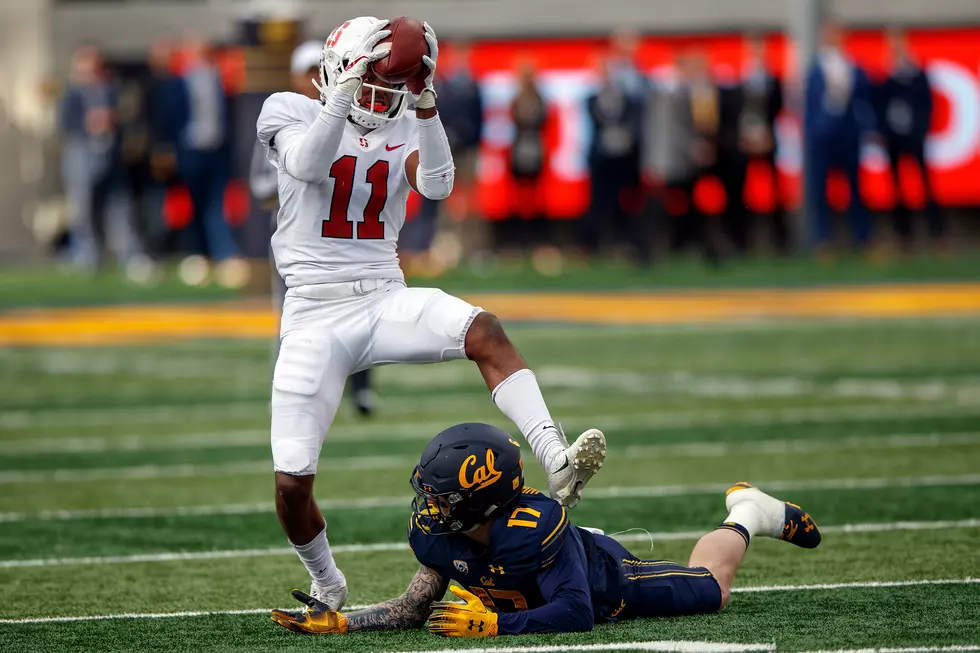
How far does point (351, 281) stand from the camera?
A: 579cm

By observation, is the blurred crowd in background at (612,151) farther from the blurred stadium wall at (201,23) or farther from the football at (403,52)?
the football at (403,52)

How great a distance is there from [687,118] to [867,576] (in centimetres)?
1471

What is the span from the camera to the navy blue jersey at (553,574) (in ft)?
16.6

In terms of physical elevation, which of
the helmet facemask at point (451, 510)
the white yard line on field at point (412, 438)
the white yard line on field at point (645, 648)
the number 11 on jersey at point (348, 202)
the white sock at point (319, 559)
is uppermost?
the number 11 on jersey at point (348, 202)

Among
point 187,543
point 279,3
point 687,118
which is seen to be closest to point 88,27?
point 687,118

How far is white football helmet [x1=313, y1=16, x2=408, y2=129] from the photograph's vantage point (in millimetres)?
5645

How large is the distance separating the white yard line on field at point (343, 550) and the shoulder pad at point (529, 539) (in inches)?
65.5

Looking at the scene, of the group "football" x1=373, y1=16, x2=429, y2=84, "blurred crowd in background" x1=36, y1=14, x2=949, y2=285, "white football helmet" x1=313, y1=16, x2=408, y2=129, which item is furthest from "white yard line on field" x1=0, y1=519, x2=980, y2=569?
"blurred crowd in background" x1=36, y1=14, x2=949, y2=285

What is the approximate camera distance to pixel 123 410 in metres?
11.5

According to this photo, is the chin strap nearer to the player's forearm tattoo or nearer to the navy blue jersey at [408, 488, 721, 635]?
the navy blue jersey at [408, 488, 721, 635]

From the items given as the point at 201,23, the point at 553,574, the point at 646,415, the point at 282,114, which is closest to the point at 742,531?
the point at 553,574

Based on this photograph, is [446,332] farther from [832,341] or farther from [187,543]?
[832,341]

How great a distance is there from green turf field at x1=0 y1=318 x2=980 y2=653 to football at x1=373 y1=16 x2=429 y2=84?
172 cm

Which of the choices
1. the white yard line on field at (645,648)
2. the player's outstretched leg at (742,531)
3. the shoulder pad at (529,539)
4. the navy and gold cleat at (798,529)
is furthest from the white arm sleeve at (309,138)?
the navy and gold cleat at (798,529)
